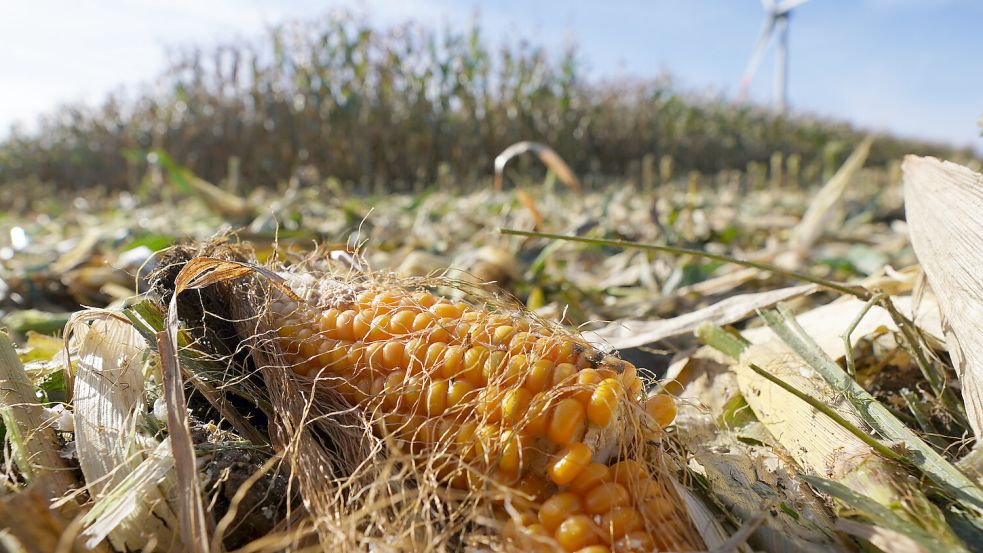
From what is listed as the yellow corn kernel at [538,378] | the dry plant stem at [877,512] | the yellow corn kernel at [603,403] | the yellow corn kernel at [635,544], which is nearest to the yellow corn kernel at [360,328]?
the yellow corn kernel at [538,378]

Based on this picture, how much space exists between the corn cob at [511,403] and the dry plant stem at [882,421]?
1.39ft

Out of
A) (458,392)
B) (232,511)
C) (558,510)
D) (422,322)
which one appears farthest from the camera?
(422,322)

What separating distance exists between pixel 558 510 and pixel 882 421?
26.8 inches

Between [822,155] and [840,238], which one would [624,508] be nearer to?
[840,238]

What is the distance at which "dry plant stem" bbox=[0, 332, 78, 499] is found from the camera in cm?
100

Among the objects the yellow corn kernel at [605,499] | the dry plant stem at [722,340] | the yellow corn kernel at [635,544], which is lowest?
the dry plant stem at [722,340]

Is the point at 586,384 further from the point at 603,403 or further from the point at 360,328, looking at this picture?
the point at 360,328

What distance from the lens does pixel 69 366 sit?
3.87 feet

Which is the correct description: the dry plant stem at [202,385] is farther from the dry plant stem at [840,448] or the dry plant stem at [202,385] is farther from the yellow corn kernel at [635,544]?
the dry plant stem at [840,448]

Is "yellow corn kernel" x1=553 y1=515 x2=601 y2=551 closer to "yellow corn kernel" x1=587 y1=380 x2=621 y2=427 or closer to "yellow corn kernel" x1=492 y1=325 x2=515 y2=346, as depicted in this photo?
"yellow corn kernel" x1=587 y1=380 x2=621 y2=427

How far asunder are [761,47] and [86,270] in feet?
56.2

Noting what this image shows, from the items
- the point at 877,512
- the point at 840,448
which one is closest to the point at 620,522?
the point at 877,512

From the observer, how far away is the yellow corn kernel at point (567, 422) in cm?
90

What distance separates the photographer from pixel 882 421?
1135mm
